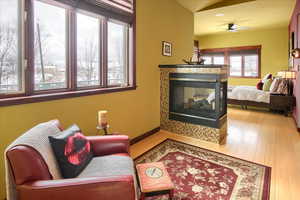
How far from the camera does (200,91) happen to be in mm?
3592

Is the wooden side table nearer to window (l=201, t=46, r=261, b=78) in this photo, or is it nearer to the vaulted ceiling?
the vaulted ceiling

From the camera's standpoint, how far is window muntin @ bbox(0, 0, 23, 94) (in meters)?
1.80

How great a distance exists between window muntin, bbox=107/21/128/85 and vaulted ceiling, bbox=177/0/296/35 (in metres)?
1.96

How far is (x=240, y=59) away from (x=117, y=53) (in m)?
6.72

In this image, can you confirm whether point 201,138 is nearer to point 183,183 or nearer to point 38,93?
point 183,183

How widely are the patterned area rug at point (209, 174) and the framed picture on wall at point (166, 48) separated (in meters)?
1.95

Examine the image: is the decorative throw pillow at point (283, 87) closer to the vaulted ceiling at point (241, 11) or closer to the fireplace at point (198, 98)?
the vaulted ceiling at point (241, 11)

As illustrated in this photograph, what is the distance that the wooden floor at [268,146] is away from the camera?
2.23 m

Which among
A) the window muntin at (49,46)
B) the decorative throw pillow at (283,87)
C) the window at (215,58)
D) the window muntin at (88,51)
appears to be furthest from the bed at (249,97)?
the window muntin at (49,46)

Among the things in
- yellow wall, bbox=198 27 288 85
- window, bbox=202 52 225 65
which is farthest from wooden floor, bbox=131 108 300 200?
window, bbox=202 52 225 65

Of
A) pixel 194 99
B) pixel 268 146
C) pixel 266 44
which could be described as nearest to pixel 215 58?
pixel 266 44

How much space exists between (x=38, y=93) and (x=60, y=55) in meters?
0.54

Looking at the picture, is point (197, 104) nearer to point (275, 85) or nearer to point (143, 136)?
point (143, 136)

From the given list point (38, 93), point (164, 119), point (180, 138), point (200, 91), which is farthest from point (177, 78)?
point (38, 93)
